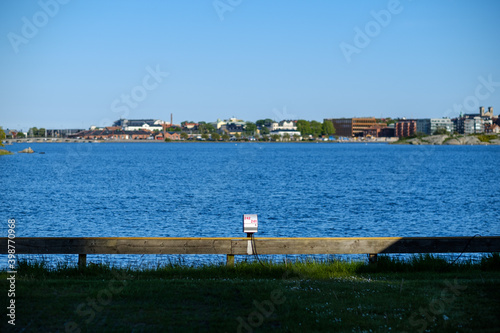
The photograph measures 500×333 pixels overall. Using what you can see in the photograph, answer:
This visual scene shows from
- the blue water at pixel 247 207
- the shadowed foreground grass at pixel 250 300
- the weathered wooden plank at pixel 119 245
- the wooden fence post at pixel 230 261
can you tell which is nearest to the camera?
the shadowed foreground grass at pixel 250 300

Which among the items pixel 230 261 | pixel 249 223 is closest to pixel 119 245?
pixel 230 261

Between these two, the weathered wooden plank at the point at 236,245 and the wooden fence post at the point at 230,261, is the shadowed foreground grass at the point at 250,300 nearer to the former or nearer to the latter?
the wooden fence post at the point at 230,261

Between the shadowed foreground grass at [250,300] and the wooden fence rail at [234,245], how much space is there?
1.58 feet

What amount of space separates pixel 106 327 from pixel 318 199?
40.4m

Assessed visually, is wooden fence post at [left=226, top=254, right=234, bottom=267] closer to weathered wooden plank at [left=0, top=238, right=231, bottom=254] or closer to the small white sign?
weathered wooden plank at [left=0, top=238, right=231, bottom=254]

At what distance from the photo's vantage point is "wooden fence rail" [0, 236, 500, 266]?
45.6 feet

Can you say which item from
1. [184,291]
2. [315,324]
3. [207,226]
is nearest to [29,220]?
[207,226]

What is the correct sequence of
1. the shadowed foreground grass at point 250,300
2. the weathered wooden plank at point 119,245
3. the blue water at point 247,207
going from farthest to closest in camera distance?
1. the blue water at point 247,207
2. the weathered wooden plank at point 119,245
3. the shadowed foreground grass at point 250,300

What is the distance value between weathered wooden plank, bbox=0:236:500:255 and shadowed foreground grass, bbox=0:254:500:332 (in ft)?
1.61

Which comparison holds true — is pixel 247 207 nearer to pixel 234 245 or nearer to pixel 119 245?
pixel 234 245

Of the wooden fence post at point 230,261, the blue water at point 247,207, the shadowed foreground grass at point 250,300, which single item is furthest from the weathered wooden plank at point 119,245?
the blue water at point 247,207

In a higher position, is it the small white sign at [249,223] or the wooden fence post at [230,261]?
the small white sign at [249,223]

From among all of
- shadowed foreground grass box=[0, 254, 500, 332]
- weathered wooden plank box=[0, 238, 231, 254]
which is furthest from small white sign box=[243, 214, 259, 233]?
shadowed foreground grass box=[0, 254, 500, 332]

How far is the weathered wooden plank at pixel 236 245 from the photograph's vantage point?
13.9m
